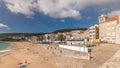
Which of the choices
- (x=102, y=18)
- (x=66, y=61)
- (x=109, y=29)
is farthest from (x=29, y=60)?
(x=102, y=18)

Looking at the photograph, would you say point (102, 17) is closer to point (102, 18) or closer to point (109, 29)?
point (102, 18)

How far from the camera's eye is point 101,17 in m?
75.0

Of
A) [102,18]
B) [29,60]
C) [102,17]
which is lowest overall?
[29,60]

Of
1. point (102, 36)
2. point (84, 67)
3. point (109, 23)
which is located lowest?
point (84, 67)

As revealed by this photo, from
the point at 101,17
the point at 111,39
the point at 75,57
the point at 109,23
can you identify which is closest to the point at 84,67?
the point at 75,57

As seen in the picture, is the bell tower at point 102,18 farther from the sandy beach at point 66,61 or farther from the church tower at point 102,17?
the sandy beach at point 66,61

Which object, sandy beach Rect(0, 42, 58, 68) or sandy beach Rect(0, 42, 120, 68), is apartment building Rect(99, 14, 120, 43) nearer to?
sandy beach Rect(0, 42, 120, 68)

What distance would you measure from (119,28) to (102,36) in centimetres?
2071

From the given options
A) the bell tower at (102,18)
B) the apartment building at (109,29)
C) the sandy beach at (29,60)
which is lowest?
the sandy beach at (29,60)

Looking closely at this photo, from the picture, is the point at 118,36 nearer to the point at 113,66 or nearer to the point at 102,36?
the point at 102,36

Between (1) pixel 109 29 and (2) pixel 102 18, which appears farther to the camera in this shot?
(2) pixel 102 18

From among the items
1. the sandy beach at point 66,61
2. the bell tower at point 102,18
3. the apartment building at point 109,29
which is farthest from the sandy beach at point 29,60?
the bell tower at point 102,18

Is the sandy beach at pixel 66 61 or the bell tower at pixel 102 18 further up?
the bell tower at pixel 102 18

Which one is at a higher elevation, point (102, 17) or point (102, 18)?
point (102, 17)
